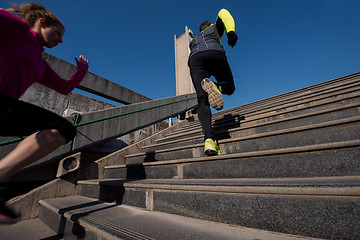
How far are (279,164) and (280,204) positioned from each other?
1.60 ft

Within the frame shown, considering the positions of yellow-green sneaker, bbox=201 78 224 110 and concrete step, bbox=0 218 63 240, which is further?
yellow-green sneaker, bbox=201 78 224 110

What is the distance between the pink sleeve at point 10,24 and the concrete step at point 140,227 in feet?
4.22

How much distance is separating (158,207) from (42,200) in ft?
6.37

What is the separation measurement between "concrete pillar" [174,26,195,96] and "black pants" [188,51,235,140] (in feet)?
20.8

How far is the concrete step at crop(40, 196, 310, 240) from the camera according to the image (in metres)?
0.86

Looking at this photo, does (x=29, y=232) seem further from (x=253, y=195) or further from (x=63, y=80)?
(x=253, y=195)

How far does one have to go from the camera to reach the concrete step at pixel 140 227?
2.83ft

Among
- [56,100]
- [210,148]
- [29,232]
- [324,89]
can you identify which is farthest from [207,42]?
[56,100]

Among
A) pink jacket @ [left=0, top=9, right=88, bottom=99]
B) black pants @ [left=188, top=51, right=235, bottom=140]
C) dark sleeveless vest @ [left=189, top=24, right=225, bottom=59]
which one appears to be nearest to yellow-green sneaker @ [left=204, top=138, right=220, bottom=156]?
black pants @ [left=188, top=51, right=235, bottom=140]

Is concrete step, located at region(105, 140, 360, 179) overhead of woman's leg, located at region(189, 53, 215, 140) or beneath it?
beneath

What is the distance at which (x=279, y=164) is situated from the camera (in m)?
1.26

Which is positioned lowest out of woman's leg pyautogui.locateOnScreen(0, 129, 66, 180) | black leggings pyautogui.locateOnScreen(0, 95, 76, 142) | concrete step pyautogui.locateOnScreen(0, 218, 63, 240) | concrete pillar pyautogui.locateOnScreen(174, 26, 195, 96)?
concrete step pyautogui.locateOnScreen(0, 218, 63, 240)

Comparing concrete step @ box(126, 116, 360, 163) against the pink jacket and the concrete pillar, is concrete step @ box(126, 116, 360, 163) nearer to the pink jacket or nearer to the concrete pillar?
the pink jacket

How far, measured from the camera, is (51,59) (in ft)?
13.3
